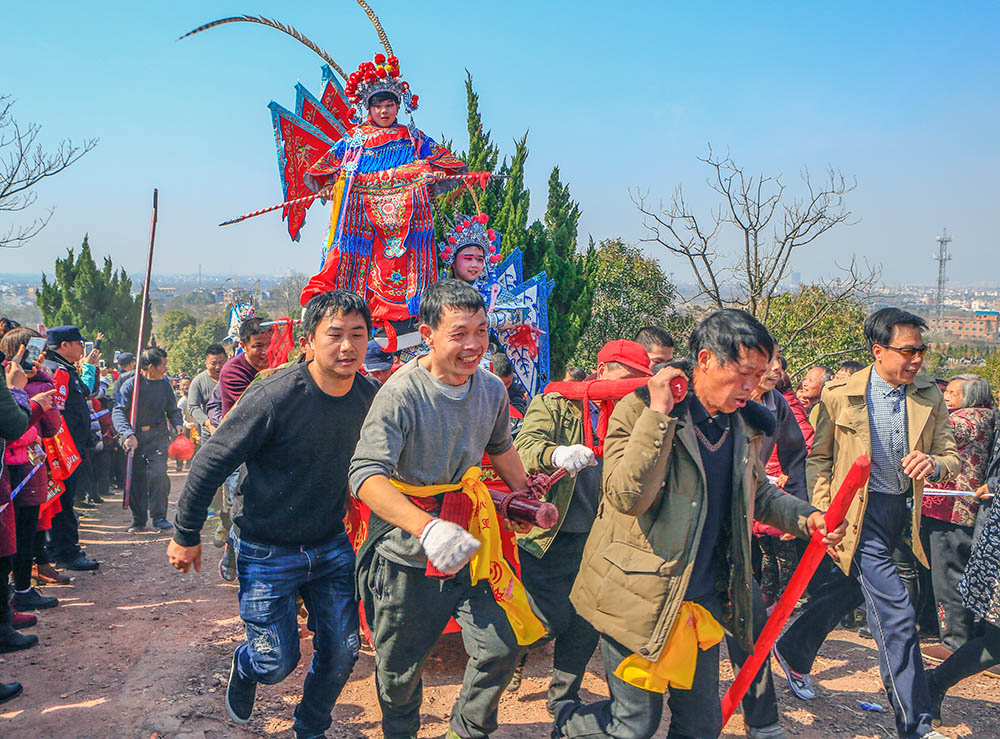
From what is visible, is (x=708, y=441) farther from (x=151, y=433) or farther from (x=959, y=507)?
(x=151, y=433)

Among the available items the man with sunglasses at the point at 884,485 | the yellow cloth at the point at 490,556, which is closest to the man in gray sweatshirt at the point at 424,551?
the yellow cloth at the point at 490,556

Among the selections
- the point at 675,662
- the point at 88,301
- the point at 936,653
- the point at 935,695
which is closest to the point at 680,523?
the point at 675,662

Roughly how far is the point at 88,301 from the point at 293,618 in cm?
2579

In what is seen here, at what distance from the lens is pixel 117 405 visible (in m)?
7.68

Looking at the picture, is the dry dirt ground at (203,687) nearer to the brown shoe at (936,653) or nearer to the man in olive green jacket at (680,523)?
the brown shoe at (936,653)

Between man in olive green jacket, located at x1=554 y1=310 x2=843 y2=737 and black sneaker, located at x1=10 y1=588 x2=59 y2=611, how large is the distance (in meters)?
4.07

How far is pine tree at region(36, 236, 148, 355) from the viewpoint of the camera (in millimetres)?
24641

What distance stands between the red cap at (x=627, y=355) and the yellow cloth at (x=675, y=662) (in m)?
1.24

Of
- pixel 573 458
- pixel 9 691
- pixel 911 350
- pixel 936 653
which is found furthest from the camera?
pixel 936 653

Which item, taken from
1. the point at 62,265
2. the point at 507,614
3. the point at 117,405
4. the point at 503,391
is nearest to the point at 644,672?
the point at 507,614

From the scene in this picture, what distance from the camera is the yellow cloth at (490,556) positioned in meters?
2.81

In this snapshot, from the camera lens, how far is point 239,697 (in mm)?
3246

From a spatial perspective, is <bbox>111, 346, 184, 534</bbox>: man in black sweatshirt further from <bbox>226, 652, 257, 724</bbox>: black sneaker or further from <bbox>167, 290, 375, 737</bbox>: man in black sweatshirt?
<bbox>167, 290, 375, 737</bbox>: man in black sweatshirt

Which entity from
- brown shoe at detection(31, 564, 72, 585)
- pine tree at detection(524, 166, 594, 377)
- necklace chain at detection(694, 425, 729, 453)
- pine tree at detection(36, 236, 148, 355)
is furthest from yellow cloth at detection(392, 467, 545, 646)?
pine tree at detection(36, 236, 148, 355)
